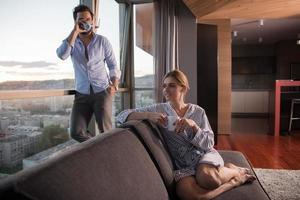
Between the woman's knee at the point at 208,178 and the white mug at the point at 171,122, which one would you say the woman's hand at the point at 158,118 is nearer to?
the white mug at the point at 171,122

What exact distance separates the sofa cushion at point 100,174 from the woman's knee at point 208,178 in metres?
0.33

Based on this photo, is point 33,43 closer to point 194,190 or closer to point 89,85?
point 89,85

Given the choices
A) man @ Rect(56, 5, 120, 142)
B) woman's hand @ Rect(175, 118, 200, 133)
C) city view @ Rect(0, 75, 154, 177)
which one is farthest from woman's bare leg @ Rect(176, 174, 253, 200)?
city view @ Rect(0, 75, 154, 177)

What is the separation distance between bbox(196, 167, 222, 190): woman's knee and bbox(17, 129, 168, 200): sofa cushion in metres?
0.33

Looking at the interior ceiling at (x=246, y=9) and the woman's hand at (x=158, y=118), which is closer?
the woman's hand at (x=158, y=118)

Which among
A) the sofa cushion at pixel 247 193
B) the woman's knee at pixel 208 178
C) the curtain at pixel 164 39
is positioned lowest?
the sofa cushion at pixel 247 193

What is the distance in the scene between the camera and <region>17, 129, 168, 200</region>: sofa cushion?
0.79m

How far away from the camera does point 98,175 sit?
0.97 metres

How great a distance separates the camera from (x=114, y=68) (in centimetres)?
259

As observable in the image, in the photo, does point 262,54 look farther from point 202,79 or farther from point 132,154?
point 132,154

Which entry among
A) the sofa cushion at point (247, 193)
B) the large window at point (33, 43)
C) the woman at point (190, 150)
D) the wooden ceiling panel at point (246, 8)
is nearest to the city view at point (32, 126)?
the large window at point (33, 43)

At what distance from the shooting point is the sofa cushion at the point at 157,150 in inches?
62.4

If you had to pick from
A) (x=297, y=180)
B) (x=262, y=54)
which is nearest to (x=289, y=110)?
(x=297, y=180)

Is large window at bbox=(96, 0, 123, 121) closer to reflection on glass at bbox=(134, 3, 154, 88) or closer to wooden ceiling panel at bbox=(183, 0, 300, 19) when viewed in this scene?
reflection on glass at bbox=(134, 3, 154, 88)
